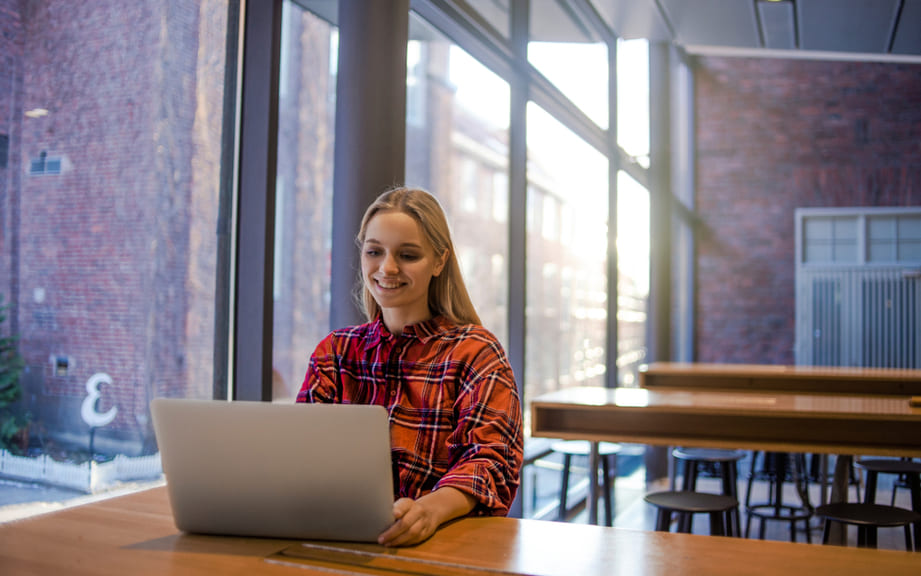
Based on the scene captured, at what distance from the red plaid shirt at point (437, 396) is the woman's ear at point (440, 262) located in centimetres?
10

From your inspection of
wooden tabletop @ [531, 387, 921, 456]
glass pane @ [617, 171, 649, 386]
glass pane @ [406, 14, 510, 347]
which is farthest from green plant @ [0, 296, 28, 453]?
glass pane @ [617, 171, 649, 386]

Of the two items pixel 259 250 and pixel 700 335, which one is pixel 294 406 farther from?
pixel 700 335

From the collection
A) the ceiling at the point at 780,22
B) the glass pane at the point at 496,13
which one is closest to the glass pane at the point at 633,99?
the ceiling at the point at 780,22

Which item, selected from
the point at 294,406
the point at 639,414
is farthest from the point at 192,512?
the point at 639,414

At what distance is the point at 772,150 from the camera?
28.6 ft

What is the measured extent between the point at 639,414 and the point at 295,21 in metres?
2.05

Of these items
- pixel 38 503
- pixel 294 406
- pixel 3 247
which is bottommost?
pixel 38 503

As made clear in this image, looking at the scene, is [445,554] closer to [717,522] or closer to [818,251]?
[717,522]

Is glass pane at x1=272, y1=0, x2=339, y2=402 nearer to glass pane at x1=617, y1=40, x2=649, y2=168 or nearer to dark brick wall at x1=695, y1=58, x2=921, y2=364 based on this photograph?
glass pane at x1=617, y1=40, x2=649, y2=168

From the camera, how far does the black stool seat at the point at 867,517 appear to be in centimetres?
269

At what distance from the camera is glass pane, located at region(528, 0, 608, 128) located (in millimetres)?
4410

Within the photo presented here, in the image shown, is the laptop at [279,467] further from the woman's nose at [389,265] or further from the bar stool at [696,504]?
the bar stool at [696,504]

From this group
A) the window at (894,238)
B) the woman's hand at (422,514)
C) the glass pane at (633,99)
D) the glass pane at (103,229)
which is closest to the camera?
the woman's hand at (422,514)

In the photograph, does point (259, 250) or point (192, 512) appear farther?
point (259, 250)
